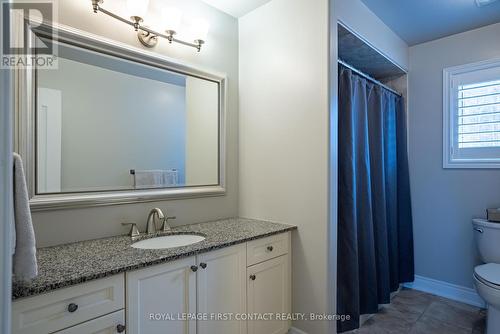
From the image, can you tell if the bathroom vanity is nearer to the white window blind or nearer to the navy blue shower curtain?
the navy blue shower curtain

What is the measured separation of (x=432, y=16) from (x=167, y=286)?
266 centimetres

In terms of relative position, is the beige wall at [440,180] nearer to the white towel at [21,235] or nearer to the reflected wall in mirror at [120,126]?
the reflected wall in mirror at [120,126]

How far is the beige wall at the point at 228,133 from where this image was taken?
4.53ft

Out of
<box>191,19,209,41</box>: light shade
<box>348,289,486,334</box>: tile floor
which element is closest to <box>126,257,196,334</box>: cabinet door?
<box>348,289,486,334</box>: tile floor

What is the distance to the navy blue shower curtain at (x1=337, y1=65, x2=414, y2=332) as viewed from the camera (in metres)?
1.85

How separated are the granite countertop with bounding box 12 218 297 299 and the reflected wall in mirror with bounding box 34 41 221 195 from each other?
12.3 inches

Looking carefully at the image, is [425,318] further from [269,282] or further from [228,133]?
[228,133]

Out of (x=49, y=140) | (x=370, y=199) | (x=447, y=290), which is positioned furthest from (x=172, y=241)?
(x=447, y=290)

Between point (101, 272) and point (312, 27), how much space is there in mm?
1765

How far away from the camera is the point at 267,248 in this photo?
1702 mm

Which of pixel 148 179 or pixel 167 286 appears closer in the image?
pixel 167 286

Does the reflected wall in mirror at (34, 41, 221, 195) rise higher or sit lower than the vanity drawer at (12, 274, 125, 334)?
higher

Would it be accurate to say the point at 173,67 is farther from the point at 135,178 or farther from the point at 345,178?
the point at 345,178

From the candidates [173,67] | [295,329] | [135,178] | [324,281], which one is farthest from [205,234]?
[173,67]
